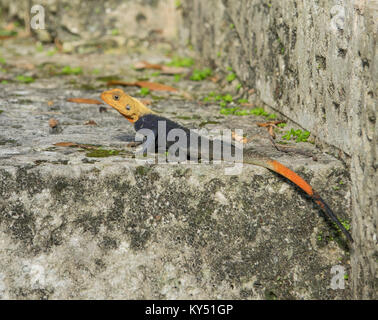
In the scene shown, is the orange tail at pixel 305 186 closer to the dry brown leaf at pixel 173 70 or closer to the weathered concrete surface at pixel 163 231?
the weathered concrete surface at pixel 163 231

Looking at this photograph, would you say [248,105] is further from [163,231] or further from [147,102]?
[163,231]

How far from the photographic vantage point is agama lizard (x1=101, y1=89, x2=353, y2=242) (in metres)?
2.96

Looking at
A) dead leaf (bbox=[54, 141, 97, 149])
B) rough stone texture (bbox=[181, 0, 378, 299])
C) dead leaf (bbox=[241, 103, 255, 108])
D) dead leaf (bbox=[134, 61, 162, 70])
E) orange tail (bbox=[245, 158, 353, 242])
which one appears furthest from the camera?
dead leaf (bbox=[134, 61, 162, 70])

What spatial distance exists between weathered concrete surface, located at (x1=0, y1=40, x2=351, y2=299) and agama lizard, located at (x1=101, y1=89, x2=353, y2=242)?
0.07 metres

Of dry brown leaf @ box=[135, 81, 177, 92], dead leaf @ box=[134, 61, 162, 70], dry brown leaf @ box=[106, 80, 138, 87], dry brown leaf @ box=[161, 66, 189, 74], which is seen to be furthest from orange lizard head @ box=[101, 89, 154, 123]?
dead leaf @ box=[134, 61, 162, 70]

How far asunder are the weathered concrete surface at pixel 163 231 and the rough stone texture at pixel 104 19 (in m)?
3.85

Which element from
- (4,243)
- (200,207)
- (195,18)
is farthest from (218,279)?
(195,18)

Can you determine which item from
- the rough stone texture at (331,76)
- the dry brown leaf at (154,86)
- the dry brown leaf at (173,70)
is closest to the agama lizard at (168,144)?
the rough stone texture at (331,76)

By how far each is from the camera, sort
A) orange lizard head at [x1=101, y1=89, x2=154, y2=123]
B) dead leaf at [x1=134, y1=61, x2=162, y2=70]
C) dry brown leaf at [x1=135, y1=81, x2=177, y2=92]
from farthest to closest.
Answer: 1. dead leaf at [x1=134, y1=61, x2=162, y2=70]
2. dry brown leaf at [x1=135, y1=81, x2=177, y2=92]
3. orange lizard head at [x1=101, y1=89, x2=154, y2=123]

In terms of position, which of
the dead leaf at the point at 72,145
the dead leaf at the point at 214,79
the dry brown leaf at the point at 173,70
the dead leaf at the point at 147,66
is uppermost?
the dead leaf at the point at 147,66

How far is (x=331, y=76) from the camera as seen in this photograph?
10.3 ft

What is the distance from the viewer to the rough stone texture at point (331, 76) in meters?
2.73

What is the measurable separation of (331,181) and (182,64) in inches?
130

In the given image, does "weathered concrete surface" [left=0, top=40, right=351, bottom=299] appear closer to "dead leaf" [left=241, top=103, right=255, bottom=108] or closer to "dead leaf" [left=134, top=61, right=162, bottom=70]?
"dead leaf" [left=241, top=103, right=255, bottom=108]
